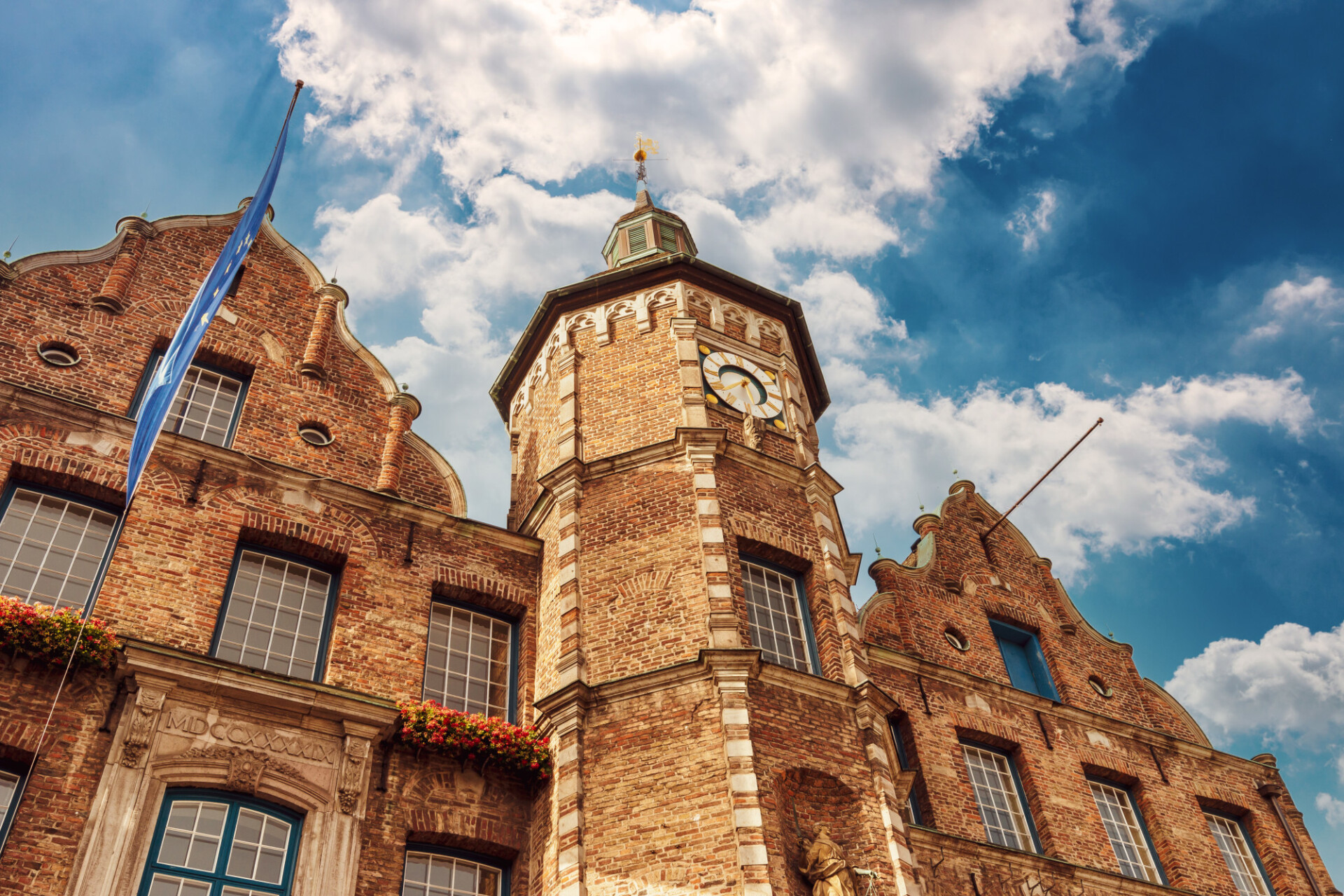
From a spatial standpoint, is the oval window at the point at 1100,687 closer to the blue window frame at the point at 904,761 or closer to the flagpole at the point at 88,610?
the blue window frame at the point at 904,761

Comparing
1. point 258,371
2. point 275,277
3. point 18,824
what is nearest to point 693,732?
point 18,824

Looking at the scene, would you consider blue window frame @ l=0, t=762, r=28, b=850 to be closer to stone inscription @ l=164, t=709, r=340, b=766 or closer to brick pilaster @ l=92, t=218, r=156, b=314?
stone inscription @ l=164, t=709, r=340, b=766

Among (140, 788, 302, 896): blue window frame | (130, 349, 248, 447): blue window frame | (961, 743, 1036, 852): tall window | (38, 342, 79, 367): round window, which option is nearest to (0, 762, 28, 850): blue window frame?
(140, 788, 302, 896): blue window frame

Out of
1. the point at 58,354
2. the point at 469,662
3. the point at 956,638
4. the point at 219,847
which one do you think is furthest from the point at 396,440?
the point at 956,638

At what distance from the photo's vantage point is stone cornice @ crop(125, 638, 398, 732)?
11.3 m

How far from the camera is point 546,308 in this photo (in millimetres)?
19000

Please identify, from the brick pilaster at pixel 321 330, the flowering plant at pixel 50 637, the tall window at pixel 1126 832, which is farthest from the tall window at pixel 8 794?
the tall window at pixel 1126 832

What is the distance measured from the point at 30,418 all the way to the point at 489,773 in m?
6.88

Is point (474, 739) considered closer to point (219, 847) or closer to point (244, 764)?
point (244, 764)

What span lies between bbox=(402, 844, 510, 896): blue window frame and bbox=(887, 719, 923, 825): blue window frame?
5.73 meters

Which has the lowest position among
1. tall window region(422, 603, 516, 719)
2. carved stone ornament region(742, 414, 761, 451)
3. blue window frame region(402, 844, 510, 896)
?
blue window frame region(402, 844, 510, 896)

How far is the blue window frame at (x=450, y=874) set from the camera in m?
11.7

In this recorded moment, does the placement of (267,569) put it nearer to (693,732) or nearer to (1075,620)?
(693,732)

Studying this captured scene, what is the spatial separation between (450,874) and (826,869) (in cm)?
406
